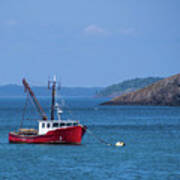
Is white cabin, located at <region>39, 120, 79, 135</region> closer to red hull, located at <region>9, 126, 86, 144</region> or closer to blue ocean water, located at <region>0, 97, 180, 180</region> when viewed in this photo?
red hull, located at <region>9, 126, 86, 144</region>

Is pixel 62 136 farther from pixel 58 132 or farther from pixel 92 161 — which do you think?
pixel 92 161

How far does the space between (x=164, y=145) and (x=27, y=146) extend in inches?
741

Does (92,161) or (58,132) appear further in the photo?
(58,132)

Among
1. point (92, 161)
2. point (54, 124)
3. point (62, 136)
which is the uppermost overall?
point (54, 124)

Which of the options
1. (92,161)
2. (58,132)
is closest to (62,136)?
(58,132)

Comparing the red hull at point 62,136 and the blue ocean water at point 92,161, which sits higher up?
the red hull at point 62,136

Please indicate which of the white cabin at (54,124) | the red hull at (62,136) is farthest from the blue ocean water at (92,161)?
the white cabin at (54,124)

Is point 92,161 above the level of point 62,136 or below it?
below

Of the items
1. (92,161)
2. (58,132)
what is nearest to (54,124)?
(58,132)

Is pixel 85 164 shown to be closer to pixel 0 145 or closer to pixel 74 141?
pixel 74 141

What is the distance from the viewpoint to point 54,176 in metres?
55.1

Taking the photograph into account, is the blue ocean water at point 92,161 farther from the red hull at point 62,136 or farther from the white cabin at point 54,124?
the white cabin at point 54,124

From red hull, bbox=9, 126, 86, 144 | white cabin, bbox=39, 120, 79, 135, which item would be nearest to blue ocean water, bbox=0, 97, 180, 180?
red hull, bbox=9, 126, 86, 144

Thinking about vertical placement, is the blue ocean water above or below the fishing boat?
below
